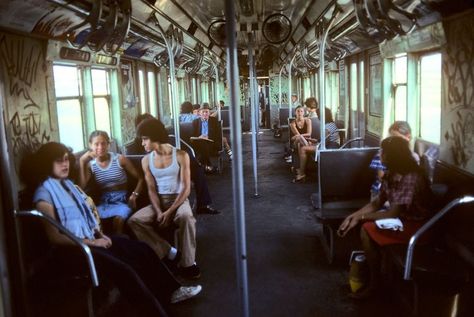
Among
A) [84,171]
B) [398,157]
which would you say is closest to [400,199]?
[398,157]

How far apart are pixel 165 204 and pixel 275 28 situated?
16.3ft

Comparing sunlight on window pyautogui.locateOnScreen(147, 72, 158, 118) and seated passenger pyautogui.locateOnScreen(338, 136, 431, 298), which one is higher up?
sunlight on window pyautogui.locateOnScreen(147, 72, 158, 118)

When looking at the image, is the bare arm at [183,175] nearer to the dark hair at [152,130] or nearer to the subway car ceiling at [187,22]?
the dark hair at [152,130]

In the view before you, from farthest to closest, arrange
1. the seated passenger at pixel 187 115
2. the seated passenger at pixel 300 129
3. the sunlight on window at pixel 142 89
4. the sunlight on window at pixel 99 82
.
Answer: the sunlight on window at pixel 142 89
the seated passenger at pixel 187 115
the seated passenger at pixel 300 129
the sunlight on window at pixel 99 82

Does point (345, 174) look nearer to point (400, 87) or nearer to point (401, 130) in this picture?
point (401, 130)

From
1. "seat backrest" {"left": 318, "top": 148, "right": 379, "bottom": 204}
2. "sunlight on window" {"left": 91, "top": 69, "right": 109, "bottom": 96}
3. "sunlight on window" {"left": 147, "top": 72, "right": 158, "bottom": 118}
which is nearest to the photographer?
"seat backrest" {"left": 318, "top": 148, "right": 379, "bottom": 204}

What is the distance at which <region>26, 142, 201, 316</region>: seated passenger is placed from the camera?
10.8 feet

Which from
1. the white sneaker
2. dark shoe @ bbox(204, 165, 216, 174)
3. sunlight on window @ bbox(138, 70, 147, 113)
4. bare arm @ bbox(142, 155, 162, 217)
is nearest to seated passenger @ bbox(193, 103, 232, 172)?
dark shoe @ bbox(204, 165, 216, 174)

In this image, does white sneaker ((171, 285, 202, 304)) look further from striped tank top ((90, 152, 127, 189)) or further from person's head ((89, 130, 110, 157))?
person's head ((89, 130, 110, 157))

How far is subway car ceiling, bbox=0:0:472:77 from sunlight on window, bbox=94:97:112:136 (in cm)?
67

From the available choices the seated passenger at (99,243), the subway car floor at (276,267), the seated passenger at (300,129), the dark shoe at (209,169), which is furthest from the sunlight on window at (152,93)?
the seated passenger at (99,243)

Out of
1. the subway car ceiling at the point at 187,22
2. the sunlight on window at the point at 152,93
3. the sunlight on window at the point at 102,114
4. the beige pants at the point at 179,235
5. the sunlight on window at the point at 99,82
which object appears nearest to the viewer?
the beige pants at the point at 179,235

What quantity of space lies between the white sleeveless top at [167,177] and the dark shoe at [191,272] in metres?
0.71

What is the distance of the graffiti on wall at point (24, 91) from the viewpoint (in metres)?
4.53
